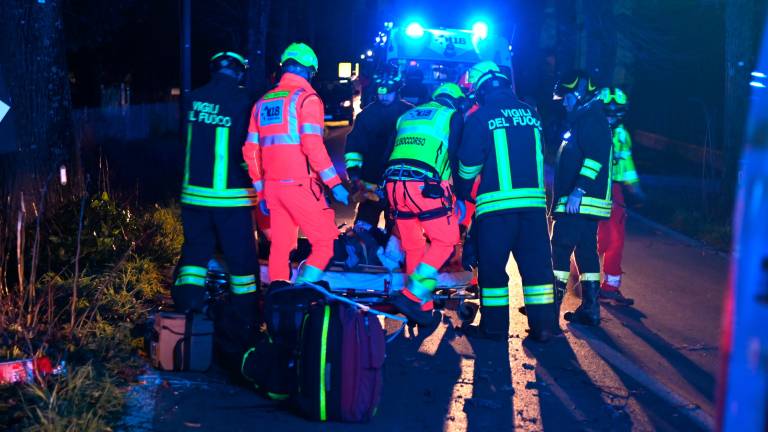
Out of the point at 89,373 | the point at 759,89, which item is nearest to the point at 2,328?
the point at 89,373

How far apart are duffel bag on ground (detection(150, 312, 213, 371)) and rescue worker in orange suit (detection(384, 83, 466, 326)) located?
1662 millimetres

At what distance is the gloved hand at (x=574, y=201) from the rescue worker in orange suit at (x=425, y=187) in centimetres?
100

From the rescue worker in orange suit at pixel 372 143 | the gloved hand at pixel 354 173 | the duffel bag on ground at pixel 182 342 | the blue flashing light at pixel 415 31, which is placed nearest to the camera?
the duffel bag on ground at pixel 182 342

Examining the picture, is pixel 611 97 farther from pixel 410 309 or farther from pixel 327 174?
pixel 327 174

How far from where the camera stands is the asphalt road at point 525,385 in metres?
5.34

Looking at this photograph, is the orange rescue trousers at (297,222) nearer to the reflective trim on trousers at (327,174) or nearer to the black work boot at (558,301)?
the reflective trim on trousers at (327,174)

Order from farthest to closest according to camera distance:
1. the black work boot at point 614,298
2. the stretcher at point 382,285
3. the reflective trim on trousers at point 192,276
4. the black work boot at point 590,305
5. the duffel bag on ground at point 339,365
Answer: the black work boot at point 614,298
the black work boot at point 590,305
the stretcher at point 382,285
the reflective trim on trousers at point 192,276
the duffel bag on ground at point 339,365

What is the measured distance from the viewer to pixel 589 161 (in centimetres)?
748

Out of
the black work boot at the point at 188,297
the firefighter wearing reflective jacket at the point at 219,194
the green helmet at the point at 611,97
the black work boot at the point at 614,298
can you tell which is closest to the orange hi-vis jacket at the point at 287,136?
the firefighter wearing reflective jacket at the point at 219,194

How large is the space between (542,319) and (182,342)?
8.64 feet

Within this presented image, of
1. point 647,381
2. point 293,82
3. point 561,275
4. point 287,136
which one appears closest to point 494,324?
point 561,275

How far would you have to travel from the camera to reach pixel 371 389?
5176 millimetres

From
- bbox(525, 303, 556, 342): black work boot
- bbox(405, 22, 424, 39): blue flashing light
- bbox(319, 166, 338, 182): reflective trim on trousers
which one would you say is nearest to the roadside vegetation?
bbox(319, 166, 338, 182): reflective trim on trousers

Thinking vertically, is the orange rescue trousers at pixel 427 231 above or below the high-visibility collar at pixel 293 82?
below
